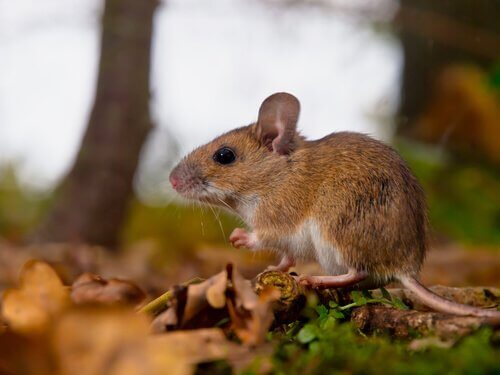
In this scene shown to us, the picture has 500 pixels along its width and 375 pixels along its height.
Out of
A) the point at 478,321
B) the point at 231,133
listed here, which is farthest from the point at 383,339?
the point at 231,133

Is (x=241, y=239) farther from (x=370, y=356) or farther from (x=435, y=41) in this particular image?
(x=435, y=41)

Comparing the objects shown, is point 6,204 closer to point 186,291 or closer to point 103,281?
point 103,281

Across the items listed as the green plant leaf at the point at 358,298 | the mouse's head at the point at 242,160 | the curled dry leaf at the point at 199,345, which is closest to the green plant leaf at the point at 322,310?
the green plant leaf at the point at 358,298

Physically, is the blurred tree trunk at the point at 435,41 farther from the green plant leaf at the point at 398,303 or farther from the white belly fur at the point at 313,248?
the green plant leaf at the point at 398,303

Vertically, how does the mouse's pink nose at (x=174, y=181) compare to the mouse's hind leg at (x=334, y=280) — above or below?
above

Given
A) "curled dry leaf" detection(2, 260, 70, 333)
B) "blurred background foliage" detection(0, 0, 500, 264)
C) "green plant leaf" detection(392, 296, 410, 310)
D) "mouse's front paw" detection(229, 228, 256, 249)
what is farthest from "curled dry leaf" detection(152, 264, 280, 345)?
"blurred background foliage" detection(0, 0, 500, 264)

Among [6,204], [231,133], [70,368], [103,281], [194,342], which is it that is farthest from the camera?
[6,204]

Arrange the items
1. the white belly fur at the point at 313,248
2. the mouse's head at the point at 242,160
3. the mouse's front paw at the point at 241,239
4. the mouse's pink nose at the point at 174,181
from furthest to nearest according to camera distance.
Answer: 1. the mouse's pink nose at the point at 174,181
2. the mouse's head at the point at 242,160
3. the mouse's front paw at the point at 241,239
4. the white belly fur at the point at 313,248
